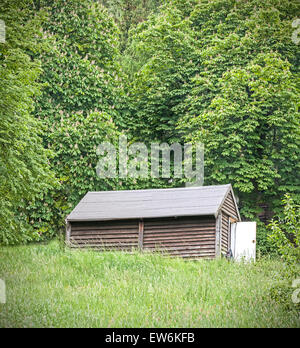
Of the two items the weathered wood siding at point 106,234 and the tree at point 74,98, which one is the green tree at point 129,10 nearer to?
the tree at point 74,98

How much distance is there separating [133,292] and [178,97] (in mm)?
17683

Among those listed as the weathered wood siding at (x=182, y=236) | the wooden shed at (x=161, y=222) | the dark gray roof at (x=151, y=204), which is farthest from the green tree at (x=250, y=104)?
the weathered wood siding at (x=182, y=236)

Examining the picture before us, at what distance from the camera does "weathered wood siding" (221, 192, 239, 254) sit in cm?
2077

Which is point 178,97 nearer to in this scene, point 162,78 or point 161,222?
point 162,78

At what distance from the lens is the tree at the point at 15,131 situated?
15.1 m

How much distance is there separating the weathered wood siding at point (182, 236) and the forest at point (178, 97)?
17.5 feet

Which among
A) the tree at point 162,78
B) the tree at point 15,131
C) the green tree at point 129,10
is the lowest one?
the tree at point 15,131

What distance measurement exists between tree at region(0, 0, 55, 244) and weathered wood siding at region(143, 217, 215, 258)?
4.57 metres

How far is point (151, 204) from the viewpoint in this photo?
21.3 m

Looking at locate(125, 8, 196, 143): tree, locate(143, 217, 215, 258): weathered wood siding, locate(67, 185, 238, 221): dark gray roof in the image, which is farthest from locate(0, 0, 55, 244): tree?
locate(125, 8, 196, 143): tree

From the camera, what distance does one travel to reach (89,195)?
76.4ft

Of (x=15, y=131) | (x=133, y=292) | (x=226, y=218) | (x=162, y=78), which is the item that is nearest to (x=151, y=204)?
(x=226, y=218)
